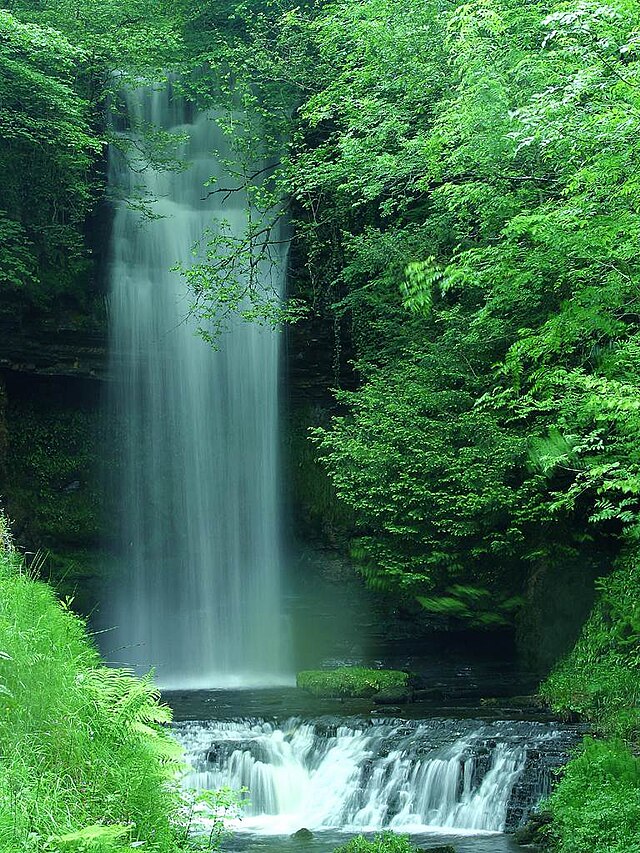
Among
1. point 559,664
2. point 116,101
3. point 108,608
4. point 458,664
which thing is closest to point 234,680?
point 108,608

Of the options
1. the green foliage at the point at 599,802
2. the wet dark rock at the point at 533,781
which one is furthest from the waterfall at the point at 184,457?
the green foliage at the point at 599,802

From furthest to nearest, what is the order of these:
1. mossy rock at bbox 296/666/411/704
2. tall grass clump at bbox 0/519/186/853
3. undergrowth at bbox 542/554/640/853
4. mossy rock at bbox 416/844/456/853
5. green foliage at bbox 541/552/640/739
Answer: mossy rock at bbox 296/666/411/704
green foliage at bbox 541/552/640/739
mossy rock at bbox 416/844/456/853
undergrowth at bbox 542/554/640/853
tall grass clump at bbox 0/519/186/853

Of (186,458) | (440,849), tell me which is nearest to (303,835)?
(440,849)

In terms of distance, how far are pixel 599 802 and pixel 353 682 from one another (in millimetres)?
5811

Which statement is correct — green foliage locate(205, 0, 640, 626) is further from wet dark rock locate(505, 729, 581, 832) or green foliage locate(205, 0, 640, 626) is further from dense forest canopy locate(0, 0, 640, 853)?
wet dark rock locate(505, 729, 581, 832)

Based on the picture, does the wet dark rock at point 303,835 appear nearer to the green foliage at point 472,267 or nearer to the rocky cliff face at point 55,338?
the green foliage at point 472,267

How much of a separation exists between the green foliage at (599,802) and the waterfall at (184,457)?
8759 mm

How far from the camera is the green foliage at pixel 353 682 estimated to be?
12.7 m

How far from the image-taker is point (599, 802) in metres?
7.36

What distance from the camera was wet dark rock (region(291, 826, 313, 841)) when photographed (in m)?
8.46

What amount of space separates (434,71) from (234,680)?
10.3 m

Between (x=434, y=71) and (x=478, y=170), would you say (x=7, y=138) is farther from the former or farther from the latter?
(x=478, y=170)

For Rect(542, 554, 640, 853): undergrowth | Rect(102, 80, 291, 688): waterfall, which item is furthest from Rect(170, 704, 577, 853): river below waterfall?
Rect(102, 80, 291, 688): waterfall

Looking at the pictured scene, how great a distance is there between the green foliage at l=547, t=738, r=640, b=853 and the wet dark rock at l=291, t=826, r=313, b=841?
7.55 feet
